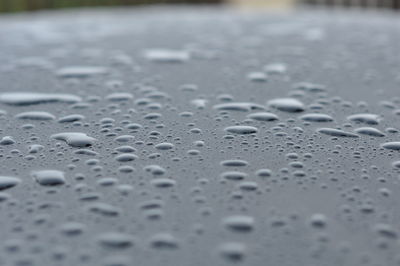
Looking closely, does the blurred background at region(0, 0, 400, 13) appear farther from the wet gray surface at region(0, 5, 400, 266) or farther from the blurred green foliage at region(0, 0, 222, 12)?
the wet gray surface at region(0, 5, 400, 266)

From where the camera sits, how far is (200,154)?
0.52 m

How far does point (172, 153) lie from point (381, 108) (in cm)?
31

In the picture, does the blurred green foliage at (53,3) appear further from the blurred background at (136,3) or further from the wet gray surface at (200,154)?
the wet gray surface at (200,154)

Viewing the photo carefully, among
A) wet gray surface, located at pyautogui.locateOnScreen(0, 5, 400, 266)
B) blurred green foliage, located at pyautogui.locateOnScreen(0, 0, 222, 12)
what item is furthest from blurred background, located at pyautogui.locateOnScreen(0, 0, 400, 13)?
wet gray surface, located at pyautogui.locateOnScreen(0, 5, 400, 266)

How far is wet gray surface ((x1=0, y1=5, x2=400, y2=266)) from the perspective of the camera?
364mm

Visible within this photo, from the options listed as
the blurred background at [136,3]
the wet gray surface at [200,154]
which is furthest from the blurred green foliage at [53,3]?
the wet gray surface at [200,154]

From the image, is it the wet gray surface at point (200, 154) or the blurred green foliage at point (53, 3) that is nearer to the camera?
the wet gray surface at point (200, 154)

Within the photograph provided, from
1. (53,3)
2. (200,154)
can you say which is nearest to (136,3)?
(53,3)

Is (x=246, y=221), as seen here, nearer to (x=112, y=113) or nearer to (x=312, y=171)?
(x=312, y=171)

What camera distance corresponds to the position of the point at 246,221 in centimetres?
39

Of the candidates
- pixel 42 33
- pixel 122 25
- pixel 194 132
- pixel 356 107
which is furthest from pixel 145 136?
pixel 122 25

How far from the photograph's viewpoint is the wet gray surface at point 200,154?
364 mm

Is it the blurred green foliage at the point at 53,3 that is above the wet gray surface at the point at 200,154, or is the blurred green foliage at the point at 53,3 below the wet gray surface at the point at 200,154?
above

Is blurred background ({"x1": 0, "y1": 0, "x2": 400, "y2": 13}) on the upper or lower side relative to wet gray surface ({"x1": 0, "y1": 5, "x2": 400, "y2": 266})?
upper
